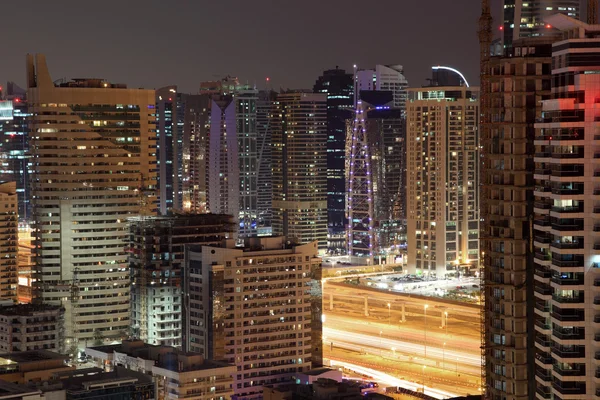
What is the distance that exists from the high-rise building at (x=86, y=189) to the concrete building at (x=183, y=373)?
781 inches

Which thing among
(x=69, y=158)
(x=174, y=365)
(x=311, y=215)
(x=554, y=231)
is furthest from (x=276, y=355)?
(x=311, y=215)

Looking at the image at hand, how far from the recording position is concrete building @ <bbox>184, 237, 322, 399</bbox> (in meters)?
60.3

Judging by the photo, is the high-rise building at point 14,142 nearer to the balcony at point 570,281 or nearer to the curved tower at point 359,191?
the curved tower at point 359,191

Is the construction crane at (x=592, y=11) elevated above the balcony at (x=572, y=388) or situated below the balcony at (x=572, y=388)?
above

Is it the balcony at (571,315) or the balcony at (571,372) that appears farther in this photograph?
Result: the balcony at (571,315)

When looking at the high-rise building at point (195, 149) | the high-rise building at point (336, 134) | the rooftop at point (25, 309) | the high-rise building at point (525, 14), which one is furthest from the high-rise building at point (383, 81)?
the rooftop at point (25, 309)

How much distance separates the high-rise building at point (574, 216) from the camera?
110 ft

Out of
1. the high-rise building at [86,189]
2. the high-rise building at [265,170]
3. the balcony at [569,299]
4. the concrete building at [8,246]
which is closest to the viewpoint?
the balcony at [569,299]

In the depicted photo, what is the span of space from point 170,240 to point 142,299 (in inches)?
138

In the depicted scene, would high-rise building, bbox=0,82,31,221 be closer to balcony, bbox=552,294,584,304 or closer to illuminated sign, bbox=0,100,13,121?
illuminated sign, bbox=0,100,13,121

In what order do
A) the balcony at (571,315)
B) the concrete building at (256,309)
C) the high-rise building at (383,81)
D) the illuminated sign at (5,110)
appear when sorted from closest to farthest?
the balcony at (571,315) < the concrete building at (256,309) < the illuminated sign at (5,110) < the high-rise building at (383,81)

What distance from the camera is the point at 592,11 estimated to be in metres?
37.9

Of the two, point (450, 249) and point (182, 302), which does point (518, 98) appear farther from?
point (450, 249)

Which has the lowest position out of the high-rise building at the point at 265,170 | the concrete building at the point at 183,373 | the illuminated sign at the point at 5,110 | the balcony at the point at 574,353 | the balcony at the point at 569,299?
the concrete building at the point at 183,373
